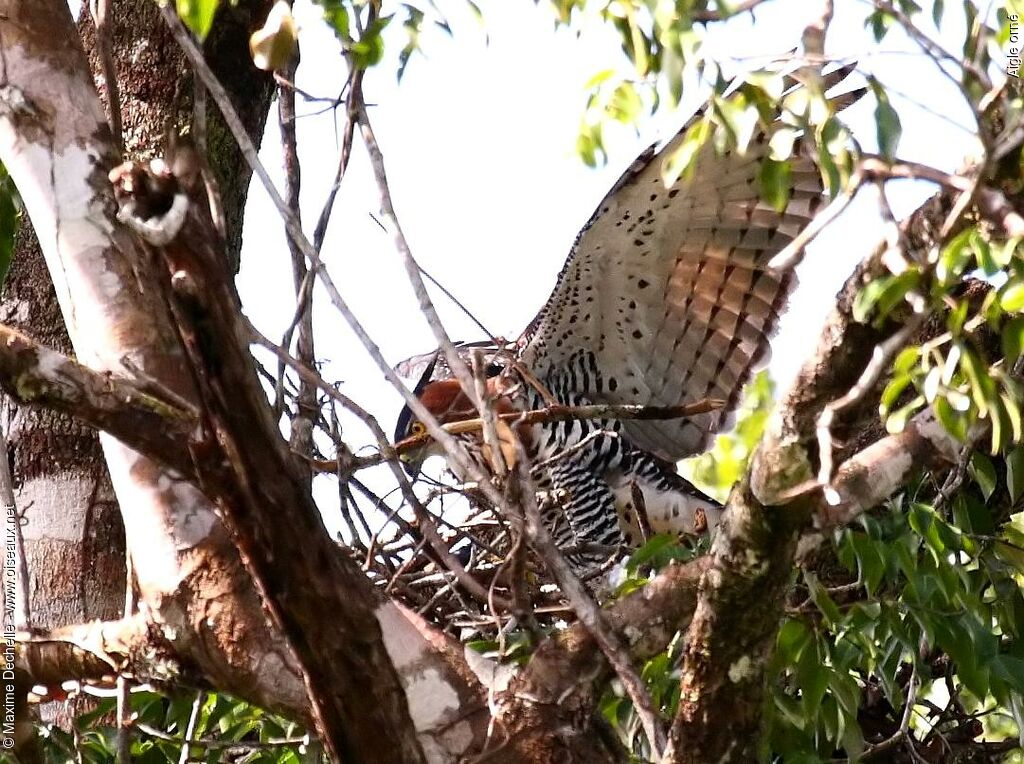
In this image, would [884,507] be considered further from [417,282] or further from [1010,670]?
[417,282]

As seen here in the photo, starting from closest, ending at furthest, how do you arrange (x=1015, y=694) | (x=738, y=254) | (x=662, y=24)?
(x=662, y=24) → (x=1015, y=694) → (x=738, y=254)

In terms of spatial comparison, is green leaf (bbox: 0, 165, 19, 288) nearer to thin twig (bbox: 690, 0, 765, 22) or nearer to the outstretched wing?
the outstretched wing

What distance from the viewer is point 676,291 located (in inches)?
168

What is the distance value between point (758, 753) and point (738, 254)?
2231 mm

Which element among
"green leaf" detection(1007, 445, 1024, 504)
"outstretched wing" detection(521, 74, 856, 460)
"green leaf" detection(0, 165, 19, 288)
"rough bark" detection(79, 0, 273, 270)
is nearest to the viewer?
"green leaf" detection(1007, 445, 1024, 504)

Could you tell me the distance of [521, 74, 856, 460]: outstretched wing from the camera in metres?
3.86

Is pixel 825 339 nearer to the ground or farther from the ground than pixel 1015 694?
farther from the ground

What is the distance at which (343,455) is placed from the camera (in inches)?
112

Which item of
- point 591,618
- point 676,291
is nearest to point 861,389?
point 591,618

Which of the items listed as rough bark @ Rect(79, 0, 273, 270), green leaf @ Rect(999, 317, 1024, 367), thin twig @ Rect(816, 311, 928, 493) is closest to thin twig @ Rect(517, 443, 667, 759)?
thin twig @ Rect(816, 311, 928, 493)

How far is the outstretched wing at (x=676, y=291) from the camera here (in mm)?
3857

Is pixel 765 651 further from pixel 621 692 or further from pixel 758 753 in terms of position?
pixel 621 692

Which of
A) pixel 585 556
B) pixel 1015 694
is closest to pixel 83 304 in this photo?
pixel 1015 694

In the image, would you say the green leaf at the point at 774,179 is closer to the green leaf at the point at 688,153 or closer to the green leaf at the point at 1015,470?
the green leaf at the point at 688,153
